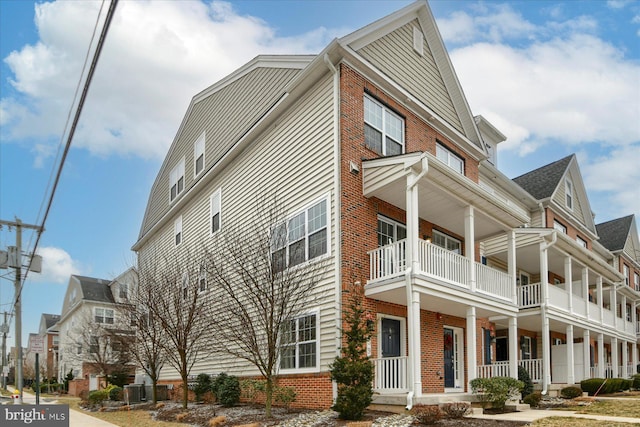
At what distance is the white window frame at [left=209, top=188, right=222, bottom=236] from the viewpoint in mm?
22792

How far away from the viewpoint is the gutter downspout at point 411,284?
13719mm

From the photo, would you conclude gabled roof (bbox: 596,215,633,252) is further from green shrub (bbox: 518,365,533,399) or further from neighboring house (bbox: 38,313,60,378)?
neighboring house (bbox: 38,313,60,378)

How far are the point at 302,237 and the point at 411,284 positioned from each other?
4.03m

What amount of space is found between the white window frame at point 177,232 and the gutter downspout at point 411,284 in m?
15.2

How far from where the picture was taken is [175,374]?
86.4 feet

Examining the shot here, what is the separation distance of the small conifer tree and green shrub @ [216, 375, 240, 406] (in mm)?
5429

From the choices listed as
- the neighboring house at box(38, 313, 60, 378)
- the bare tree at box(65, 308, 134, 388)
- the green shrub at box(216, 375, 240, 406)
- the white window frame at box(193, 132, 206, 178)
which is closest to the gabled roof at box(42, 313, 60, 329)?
the neighboring house at box(38, 313, 60, 378)

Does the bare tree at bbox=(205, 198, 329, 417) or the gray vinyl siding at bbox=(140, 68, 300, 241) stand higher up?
the gray vinyl siding at bbox=(140, 68, 300, 241)

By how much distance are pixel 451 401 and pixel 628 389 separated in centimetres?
1496

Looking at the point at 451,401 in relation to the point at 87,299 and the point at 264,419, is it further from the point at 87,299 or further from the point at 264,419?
the point at 87,299

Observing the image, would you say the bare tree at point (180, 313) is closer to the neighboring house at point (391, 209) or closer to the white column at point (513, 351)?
the neighboring house at point (391, 209)

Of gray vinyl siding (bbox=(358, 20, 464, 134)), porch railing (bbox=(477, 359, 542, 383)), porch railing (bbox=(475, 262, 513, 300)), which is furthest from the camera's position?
porch railing (bbox=(477, 359, 542, 383))

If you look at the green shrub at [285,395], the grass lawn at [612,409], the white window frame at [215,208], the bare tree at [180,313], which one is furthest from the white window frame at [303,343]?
the white window frame at [215,208]

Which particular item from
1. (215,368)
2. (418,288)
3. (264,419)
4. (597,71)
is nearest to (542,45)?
(597,71)
